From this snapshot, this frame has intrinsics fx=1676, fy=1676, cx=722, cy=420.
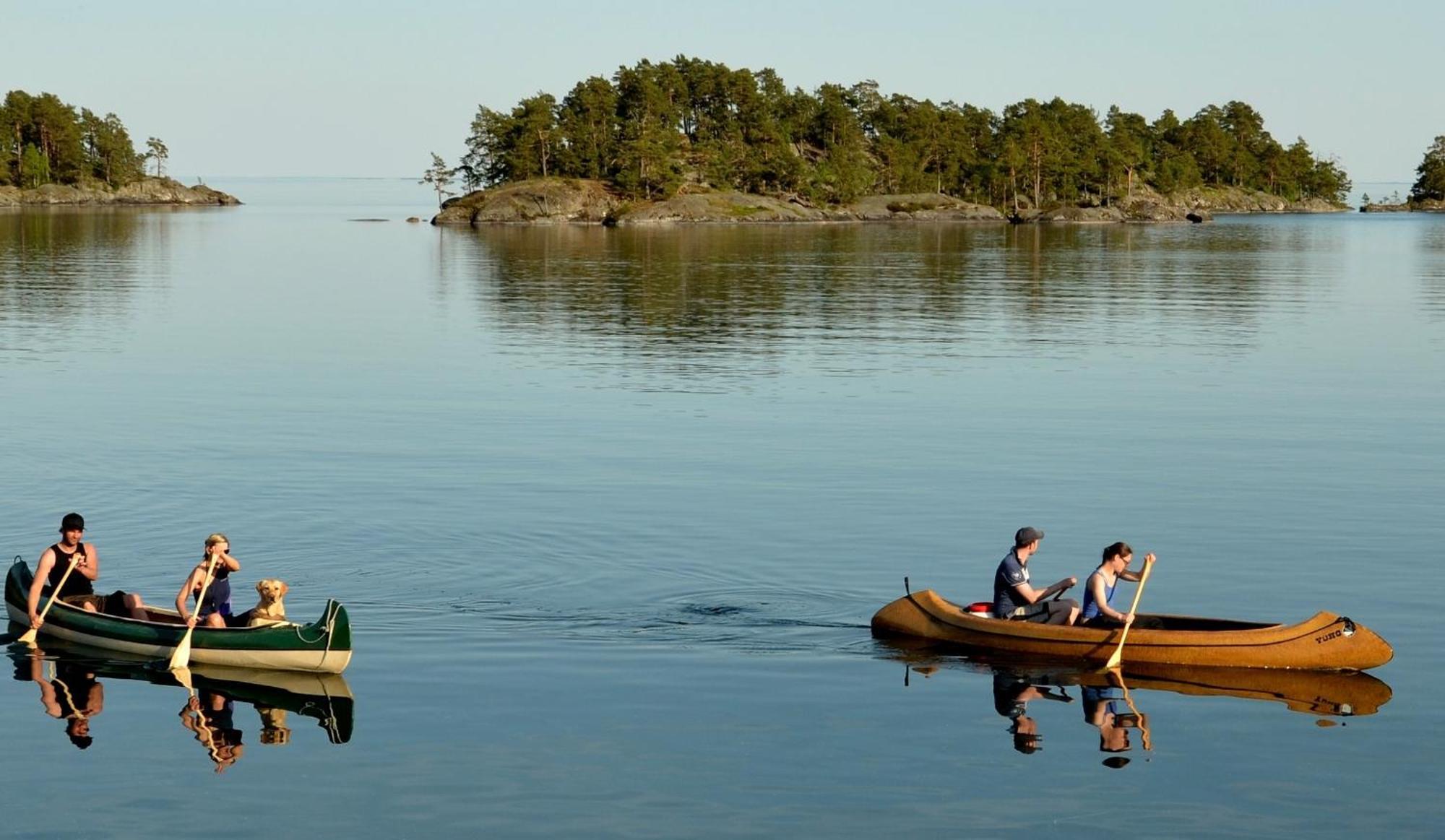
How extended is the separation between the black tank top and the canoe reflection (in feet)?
2.48

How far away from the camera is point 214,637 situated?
22.8 metres

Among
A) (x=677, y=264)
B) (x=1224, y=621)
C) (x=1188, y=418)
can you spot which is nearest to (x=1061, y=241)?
(x=677, y=264)

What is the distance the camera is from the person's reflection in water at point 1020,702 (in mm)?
19984

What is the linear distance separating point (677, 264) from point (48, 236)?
64509 millimetres

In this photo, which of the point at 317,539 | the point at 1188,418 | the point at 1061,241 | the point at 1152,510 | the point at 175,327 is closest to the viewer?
the point at 317,539

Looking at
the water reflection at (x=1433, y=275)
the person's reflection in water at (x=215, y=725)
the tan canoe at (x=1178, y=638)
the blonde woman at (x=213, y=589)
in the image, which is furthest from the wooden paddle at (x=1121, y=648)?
the water reflection at (x=1433, y=275)

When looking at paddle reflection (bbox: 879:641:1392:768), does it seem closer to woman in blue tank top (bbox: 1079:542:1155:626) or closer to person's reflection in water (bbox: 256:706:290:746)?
woman in blue tank top (bbox: 1079:542:1155:626)

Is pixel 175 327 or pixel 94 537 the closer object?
pixel 94 537

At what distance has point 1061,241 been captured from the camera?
154750mm

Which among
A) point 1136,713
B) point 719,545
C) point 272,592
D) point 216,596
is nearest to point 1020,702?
point 1136,713

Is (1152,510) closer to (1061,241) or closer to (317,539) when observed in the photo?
(317,539)

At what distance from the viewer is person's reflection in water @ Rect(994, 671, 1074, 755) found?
1998 cm

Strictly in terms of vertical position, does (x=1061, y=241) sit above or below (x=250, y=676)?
above

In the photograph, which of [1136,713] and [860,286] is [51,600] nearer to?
[1136,713]
